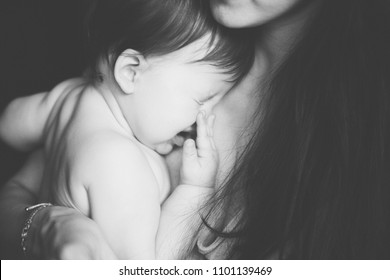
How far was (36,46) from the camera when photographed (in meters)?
Answer: 1.40

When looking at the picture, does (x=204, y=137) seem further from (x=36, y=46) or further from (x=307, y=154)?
(x=36, y=46)

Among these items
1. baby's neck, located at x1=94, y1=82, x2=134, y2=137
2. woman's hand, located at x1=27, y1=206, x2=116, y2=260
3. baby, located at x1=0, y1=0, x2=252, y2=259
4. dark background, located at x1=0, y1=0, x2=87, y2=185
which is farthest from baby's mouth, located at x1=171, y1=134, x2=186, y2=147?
dark background, located at x1=0, y1=0, x2=87, y2=185

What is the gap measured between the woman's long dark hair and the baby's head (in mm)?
158

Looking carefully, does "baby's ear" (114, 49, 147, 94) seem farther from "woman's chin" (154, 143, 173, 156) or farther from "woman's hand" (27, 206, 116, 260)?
"woman's hand" (27, 206, 116, 260)

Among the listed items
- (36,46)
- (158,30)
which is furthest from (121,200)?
(36,46)

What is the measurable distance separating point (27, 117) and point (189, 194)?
0.52 metres

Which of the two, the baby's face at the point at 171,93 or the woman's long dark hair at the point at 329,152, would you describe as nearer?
the woman's long dark hair at the point at 329,152

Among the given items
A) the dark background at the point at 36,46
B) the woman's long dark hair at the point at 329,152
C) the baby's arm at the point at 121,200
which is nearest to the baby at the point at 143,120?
the baby's arm at the point at 121,200

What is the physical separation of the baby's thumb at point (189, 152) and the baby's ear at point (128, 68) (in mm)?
182

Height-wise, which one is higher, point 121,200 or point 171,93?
point 171,93

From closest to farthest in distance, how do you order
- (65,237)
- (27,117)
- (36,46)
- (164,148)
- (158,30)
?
(65,237)
(158,30)
(164,148)
(27,117)
(36,46)

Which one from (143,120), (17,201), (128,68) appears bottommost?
(17,201)

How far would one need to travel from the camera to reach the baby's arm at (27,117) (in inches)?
50.9

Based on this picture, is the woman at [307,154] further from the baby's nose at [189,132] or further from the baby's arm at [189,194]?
the baby's nose at [189,132]
